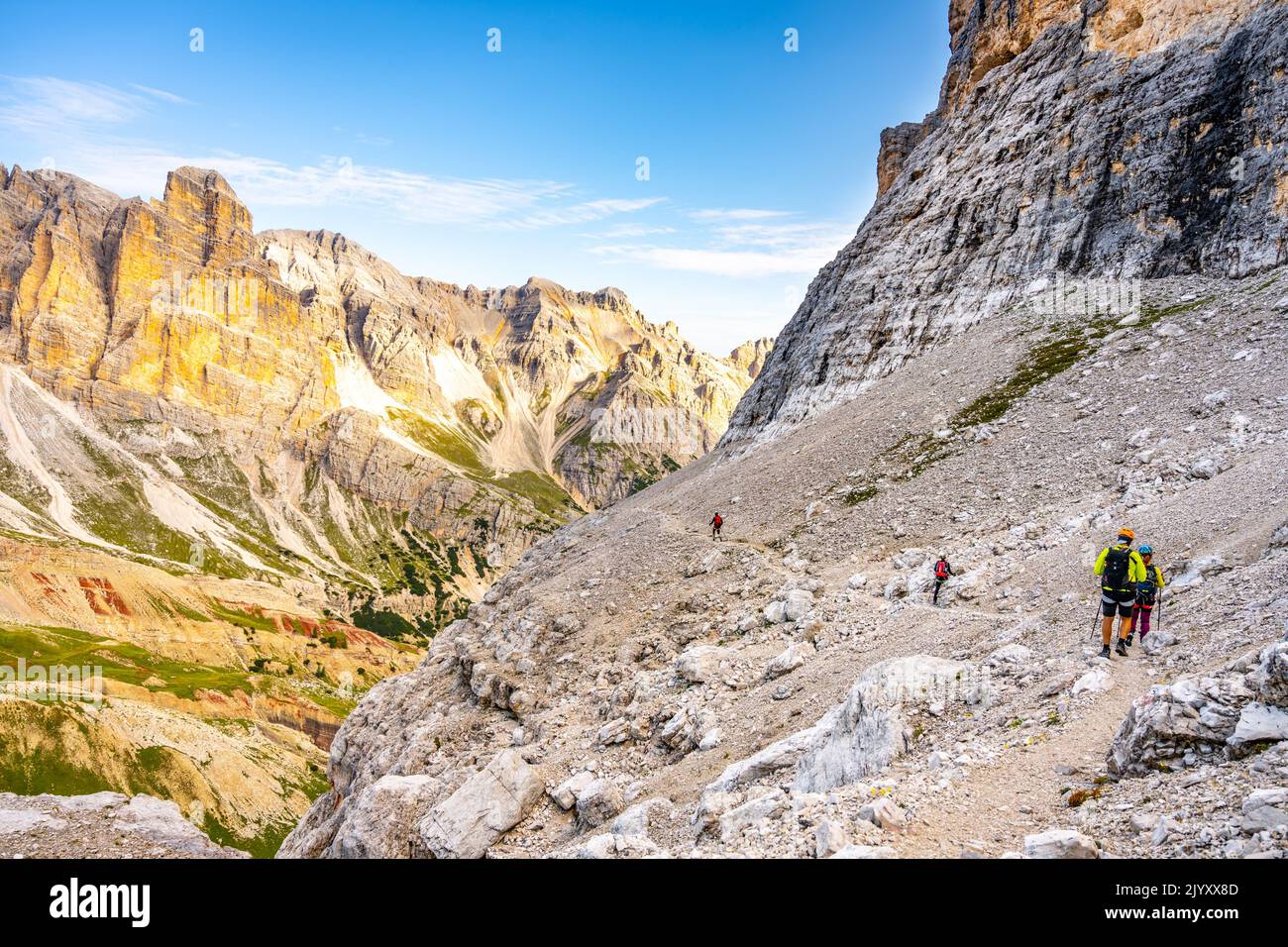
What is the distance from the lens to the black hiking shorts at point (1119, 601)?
14648 mm

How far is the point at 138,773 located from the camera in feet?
252

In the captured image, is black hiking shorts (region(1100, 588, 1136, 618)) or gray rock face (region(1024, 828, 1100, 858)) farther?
black hiking shorts (region(1100, 588, 1136, 618))

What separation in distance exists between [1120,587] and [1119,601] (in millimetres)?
341

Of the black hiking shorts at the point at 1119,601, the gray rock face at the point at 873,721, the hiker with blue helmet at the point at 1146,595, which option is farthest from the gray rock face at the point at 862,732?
the hiker with blue helmet at the point at 1146,595

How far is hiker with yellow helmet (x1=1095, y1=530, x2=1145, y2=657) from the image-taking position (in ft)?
47.7

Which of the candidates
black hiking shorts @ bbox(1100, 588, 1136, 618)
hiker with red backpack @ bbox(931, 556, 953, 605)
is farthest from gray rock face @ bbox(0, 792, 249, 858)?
black hiking shorts @ bbox(1100, 588, 1136, 618)

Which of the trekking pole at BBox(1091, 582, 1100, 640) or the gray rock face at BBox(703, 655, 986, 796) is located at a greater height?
the trekking pole at BBox(1091, 582, 1100, 640)

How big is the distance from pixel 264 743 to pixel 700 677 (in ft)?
326

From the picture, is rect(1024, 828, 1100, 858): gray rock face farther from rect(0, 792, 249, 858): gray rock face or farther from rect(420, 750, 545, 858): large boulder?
rect(0, 792, 249, 858): gray rock face

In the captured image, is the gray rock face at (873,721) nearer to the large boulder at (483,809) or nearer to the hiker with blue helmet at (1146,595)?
the hiker with blue helmet at (1146,595)

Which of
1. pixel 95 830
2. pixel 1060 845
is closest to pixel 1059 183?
pixel 1060 845

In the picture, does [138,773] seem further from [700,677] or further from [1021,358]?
[1021,358]
